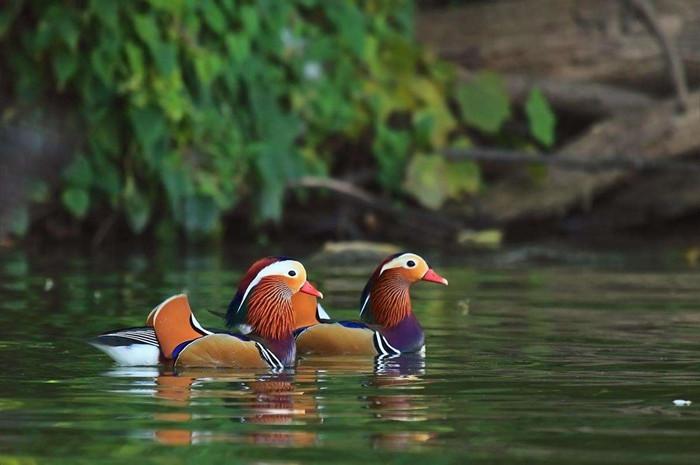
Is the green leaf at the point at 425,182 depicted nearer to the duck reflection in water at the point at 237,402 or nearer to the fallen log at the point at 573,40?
the fallen log at the point at 573,40

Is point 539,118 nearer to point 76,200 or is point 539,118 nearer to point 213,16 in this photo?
point 213,16

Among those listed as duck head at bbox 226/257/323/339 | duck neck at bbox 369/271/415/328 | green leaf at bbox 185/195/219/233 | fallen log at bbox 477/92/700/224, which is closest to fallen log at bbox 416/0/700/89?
fallen log at bbox 477/92/700/224

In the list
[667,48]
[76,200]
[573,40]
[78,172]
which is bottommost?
[76,200]

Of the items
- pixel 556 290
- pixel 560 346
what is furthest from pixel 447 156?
pixel 560 346

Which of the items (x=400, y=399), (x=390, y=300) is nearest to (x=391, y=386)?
(x=400, y=399)

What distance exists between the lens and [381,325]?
7953mm

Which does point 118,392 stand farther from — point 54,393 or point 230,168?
point 230,168

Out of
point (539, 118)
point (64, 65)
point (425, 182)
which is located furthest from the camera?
point (539, 118)

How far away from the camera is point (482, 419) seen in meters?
5.52

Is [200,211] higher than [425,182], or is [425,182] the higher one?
[425,182]

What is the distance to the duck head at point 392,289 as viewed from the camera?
7910 millimetres

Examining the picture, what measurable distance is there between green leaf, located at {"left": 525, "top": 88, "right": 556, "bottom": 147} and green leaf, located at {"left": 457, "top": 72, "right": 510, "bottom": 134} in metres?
0.22

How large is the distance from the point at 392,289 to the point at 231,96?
22.3 ft

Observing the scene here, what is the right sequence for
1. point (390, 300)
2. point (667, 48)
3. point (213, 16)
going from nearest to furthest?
point (390, 300), point (213, 16), point (667, 48)
